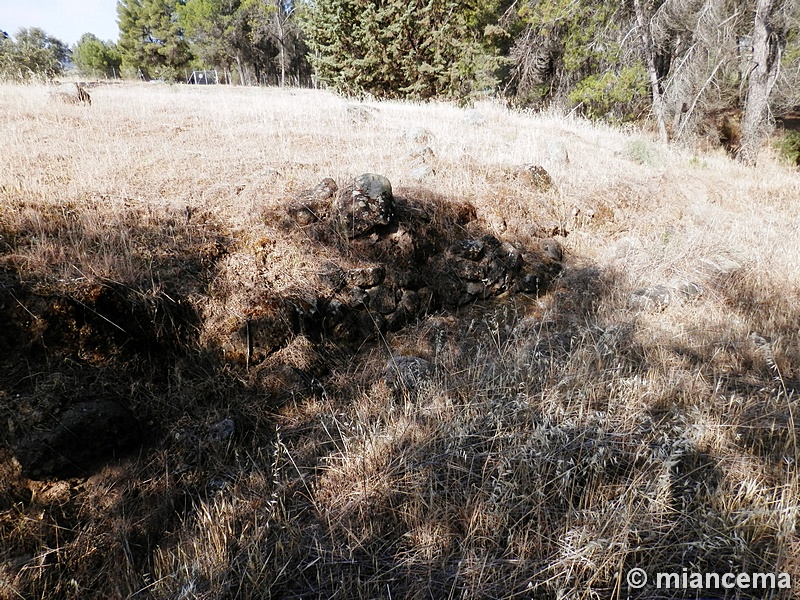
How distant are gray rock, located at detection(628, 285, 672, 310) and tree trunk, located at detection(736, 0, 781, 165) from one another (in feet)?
27.7

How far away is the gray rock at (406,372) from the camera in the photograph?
2.99 meters

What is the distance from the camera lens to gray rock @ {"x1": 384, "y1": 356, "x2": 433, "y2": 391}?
118 inches

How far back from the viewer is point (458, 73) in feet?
48.7

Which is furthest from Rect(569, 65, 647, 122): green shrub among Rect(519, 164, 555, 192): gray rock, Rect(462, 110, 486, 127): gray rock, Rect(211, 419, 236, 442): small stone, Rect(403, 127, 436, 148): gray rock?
Rect(211, 419, 236, 442): small stone

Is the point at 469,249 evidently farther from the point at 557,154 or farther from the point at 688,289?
the point at 557,154

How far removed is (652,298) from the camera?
401 centimetres

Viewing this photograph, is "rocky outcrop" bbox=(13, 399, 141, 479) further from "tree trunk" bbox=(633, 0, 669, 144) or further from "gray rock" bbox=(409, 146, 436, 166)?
"tree trunk" bbox=(633, 0, 669, 144)

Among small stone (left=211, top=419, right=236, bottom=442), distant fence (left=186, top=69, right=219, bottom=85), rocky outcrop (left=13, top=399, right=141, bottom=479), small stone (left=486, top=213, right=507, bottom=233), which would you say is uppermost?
distant fence (left=186, top=69, right=219, bottom=85)

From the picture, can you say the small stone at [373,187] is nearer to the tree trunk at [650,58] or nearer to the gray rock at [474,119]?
the gray rock at [474,119]

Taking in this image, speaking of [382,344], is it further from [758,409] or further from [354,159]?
[354,159]

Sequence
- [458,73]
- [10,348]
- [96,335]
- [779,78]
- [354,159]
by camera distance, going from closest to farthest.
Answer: [10,348]
[96,335]
[354,159]
[779,78]
[458,73]

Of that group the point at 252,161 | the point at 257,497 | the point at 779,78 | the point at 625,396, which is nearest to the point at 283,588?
the point at 257,497

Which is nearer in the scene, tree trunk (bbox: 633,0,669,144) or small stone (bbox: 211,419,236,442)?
small stone (bbox: 211,419,236,442)

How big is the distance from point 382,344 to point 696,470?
2.36 m
